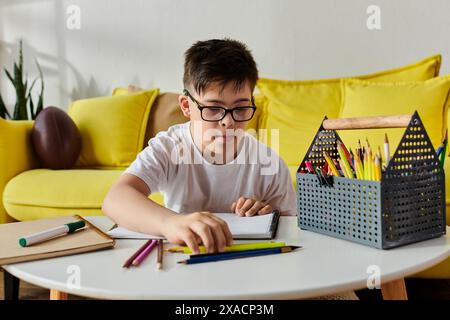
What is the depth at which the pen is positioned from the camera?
2.22 ft

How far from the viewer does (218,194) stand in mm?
1148

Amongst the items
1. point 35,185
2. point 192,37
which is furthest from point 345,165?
point 192,37

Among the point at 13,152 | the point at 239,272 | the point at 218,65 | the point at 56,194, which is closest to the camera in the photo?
the point at 239,272

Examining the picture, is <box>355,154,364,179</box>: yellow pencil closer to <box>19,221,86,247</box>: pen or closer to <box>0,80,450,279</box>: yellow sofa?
<box>19,221,86,247</box>: pen

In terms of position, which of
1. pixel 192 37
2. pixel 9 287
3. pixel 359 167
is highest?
pixel 192 37

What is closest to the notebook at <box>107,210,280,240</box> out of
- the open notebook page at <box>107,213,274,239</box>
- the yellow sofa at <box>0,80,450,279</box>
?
the open notebook page at <box>107,213,274,239</box>

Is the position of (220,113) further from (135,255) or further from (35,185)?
(35,185)

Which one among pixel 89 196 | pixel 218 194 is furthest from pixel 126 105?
pixel 218 194

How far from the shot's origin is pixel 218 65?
40.8 inches

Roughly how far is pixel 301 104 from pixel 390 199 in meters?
1.67

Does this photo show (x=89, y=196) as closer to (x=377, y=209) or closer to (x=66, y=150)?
(x=66, y=150)

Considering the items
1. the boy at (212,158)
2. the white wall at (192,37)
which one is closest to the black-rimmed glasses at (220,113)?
the boy at (212,158)

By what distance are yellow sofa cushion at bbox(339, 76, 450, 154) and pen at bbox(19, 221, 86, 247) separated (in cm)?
138
